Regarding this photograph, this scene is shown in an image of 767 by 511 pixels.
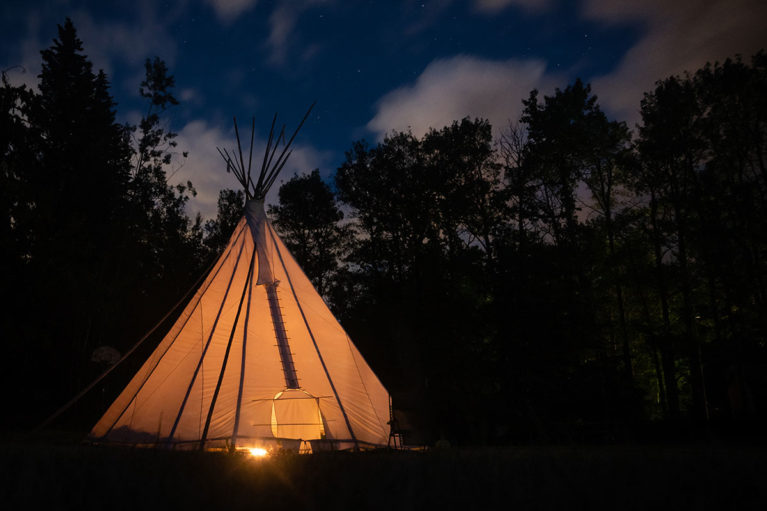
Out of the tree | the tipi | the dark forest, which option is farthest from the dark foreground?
the tree

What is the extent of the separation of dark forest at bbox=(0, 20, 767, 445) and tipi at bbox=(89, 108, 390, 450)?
70.0 inches

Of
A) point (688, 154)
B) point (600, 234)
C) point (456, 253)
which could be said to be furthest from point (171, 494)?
point (600, 234)

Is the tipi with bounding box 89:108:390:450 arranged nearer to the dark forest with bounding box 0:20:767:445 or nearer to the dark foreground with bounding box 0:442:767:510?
the dark forest with bounding box 0:20:767:445

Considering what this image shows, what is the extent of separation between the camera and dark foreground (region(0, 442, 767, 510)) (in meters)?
1.67

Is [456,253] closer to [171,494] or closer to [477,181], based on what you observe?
[477,181]

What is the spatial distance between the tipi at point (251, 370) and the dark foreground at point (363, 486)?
4.23 m

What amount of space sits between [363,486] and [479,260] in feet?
46.8

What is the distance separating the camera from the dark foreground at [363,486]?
1.67 metres

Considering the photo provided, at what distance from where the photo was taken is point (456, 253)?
1720 centimetres

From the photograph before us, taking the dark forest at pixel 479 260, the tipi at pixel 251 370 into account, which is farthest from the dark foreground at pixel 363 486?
the dark forest at pixel 479 260

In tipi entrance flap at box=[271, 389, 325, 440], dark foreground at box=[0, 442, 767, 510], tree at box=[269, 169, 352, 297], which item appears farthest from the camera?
tree at box=[269, 169, 352, 297]

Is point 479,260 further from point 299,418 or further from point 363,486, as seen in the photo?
point 363,486

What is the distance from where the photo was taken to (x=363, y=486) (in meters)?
1.95

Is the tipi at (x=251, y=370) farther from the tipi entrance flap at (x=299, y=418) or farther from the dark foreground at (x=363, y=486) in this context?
the dark foreground at (x=363, y=486)
